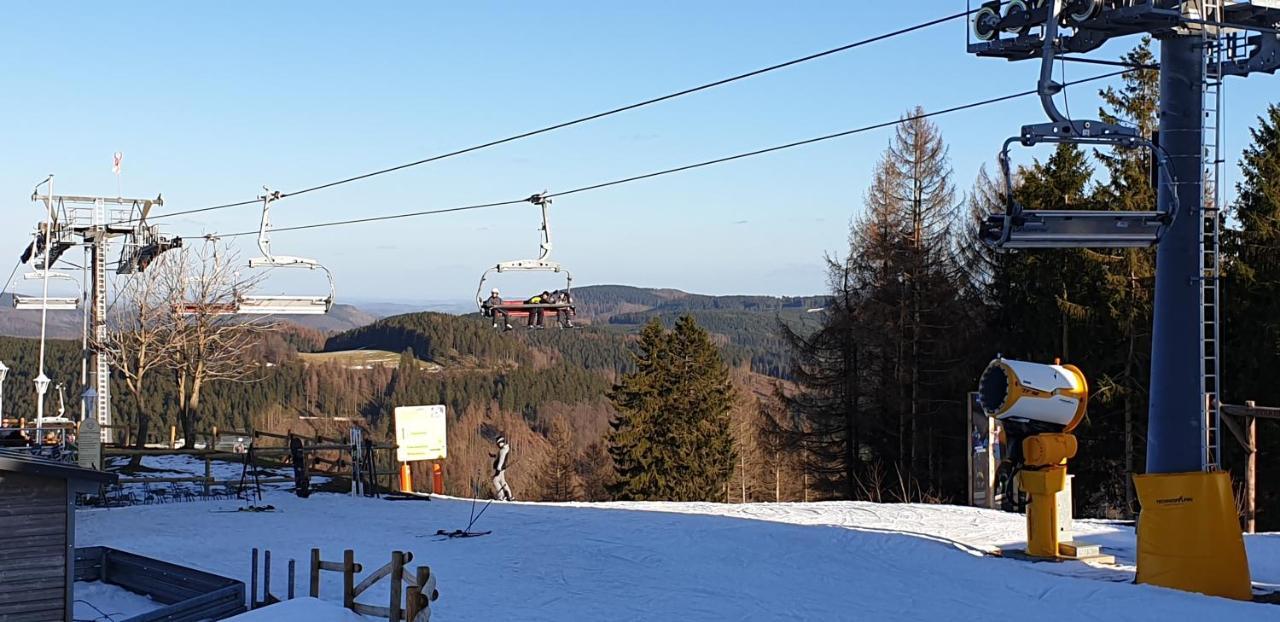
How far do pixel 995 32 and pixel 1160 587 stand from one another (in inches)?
244

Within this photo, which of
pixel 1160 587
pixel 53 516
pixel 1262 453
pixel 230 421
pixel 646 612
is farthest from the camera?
pixel 230 421

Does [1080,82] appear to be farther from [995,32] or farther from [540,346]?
[540,346]

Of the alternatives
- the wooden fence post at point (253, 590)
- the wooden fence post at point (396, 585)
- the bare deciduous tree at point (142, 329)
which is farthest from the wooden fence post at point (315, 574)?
the bare deciduous tree at point (142, 329)

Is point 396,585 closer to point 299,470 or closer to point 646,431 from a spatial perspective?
point 299,470

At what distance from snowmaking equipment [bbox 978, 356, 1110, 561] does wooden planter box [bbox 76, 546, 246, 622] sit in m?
9.45

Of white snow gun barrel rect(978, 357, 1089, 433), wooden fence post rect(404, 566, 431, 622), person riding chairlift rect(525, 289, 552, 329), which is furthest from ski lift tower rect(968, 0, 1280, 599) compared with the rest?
person riding chairlift rect(525, 289, 552, 329)

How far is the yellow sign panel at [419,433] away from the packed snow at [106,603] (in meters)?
11.3

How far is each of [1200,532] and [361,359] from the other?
126m

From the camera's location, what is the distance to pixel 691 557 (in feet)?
56.7

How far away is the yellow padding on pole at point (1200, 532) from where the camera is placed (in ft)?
41.7

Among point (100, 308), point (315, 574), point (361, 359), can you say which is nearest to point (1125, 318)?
point (315, 574)

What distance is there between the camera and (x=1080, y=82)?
14.4 metres

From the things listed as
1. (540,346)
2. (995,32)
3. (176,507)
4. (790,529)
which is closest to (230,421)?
(540,346)

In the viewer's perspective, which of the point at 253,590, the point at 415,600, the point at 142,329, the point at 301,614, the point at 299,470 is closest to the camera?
the point at 415,600
